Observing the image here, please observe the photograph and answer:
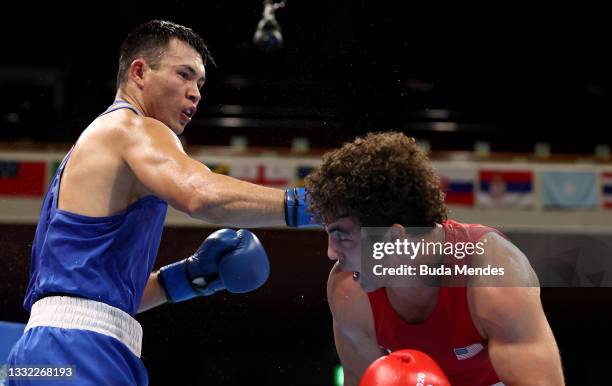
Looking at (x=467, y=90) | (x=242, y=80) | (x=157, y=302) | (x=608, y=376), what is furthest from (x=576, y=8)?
(x=157, y=302)

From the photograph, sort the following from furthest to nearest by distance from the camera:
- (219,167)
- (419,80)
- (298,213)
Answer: (419,80)
(219,167)
(298,213)

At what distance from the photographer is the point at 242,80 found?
7.76 m

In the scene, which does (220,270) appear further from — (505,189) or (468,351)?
(505,189)

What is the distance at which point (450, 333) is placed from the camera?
74.5 inches

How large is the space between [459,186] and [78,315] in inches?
172

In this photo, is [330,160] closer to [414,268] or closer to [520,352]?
[414,268]

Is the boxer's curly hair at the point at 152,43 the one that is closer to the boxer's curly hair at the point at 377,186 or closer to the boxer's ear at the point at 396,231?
the boxer's curly hair at the point at 377,186

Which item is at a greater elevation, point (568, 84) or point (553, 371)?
point (568, 84)

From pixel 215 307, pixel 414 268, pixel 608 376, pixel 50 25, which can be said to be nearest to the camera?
pixel 414 268

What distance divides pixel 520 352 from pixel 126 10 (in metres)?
7.20

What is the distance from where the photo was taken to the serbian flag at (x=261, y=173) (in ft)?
18.6

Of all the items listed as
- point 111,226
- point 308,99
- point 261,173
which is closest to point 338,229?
point 111,226

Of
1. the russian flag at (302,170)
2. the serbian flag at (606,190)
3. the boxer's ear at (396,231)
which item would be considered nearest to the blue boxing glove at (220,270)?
the boxer's ear at (396,231)

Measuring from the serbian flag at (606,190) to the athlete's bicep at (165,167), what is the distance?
4917 mm
